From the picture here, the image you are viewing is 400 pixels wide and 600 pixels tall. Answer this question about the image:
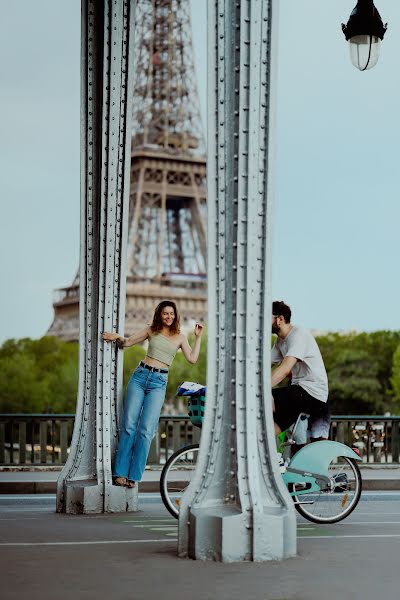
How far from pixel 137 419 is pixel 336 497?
70.7 inches

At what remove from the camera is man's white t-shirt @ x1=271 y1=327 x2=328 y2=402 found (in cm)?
938

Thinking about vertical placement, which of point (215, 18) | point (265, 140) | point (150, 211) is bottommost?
point (265, 140)

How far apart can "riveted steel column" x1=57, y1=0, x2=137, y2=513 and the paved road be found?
0.43m

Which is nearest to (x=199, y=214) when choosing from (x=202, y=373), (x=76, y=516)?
(x=202, y=373)

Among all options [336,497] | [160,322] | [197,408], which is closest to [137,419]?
[160,322]

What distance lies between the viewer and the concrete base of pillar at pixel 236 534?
6.78 m

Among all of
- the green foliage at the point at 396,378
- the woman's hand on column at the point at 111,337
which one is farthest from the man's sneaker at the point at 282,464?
the green foliage at the point at 396,378

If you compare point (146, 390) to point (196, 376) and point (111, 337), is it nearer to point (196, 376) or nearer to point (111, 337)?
point (111, 337)

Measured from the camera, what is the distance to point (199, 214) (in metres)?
66.6

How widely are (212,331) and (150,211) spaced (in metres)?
59.4

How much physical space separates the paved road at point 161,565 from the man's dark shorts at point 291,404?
84cm

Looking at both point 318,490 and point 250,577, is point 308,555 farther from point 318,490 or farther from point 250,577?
point 318,490

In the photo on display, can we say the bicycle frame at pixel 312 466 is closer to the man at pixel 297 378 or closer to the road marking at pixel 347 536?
the man at pixel 297 378

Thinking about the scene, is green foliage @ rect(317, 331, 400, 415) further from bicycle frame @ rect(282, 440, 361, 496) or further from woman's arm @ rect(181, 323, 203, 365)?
bicycle frame @ rect(282, 440, 361, 496)
